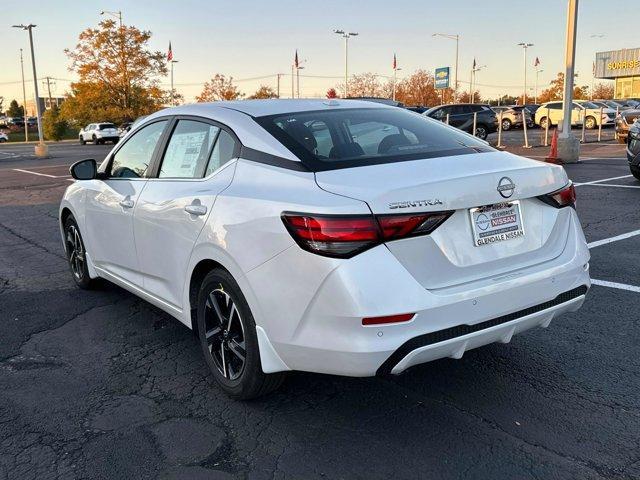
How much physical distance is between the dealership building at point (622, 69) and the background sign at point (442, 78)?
2699 centimetres

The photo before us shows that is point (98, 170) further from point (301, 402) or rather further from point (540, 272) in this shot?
point (540, 272)

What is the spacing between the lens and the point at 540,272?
3.07 meters

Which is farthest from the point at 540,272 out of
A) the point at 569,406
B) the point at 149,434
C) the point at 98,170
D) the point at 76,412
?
the point at 98,170

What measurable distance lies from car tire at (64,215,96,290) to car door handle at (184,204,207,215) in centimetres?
218

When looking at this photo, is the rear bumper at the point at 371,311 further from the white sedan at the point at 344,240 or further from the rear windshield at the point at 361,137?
the rear windshield at the point at 361,137

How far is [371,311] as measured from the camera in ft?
8.60

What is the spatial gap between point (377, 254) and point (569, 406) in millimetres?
1464

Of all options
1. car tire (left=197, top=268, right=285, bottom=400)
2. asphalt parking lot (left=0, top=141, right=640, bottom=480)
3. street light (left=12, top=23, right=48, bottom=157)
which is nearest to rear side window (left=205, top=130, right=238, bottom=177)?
car tire (left=197, top=268, right=285, bottom=400)

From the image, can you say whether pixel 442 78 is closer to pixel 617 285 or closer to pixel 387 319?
pixel 617 285

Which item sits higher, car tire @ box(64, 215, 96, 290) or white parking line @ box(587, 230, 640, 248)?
car tire @ box(64, 215, 96, 290)

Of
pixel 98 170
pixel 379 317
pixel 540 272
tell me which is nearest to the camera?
pixel 379 317

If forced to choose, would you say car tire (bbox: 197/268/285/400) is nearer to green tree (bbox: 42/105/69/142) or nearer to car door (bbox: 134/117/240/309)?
car door (bbox: 134/117/240/309)

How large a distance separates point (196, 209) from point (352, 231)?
1.14m

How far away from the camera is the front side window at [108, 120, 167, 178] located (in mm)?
4289
